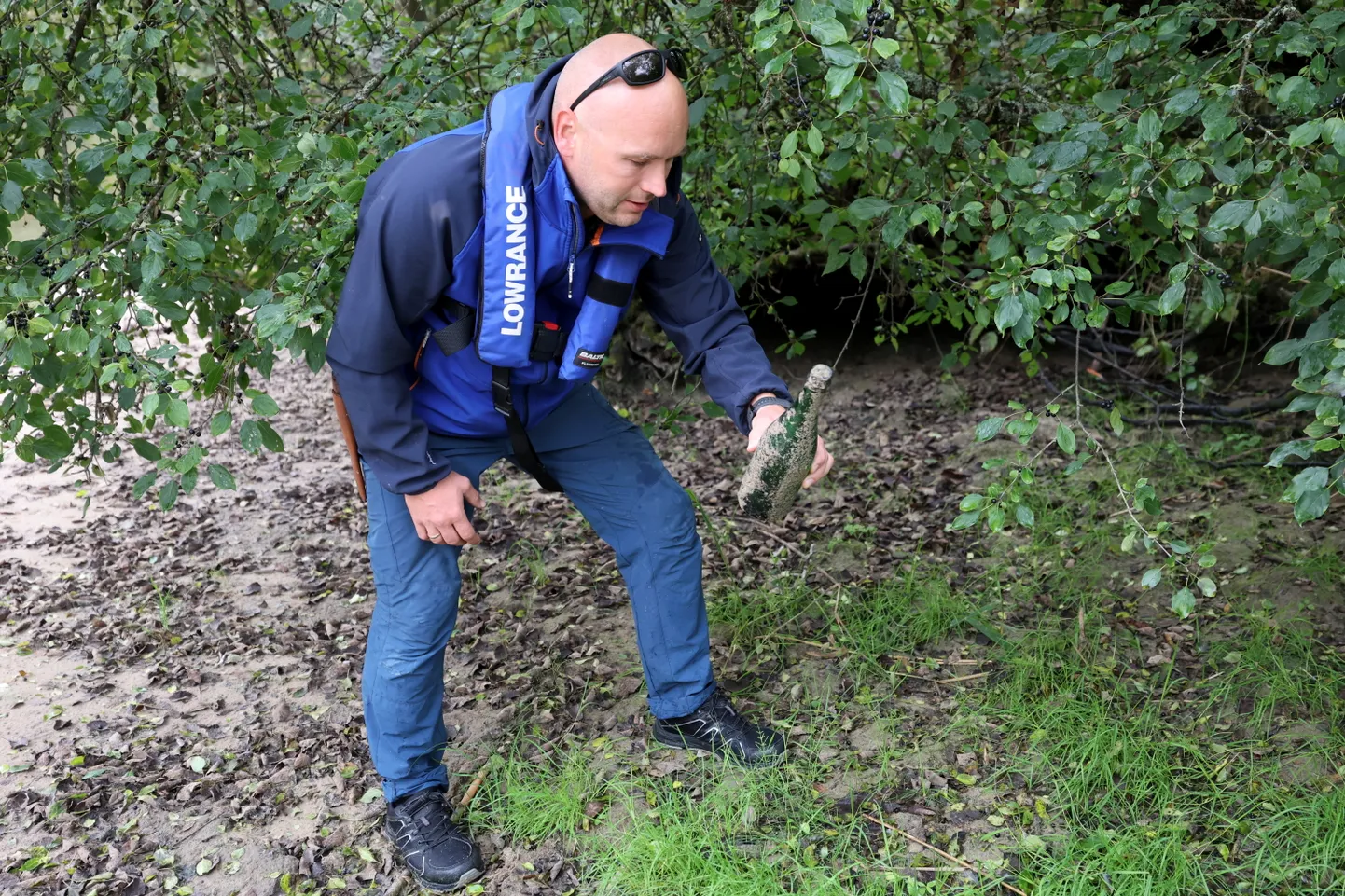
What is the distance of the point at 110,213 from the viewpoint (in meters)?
2.59

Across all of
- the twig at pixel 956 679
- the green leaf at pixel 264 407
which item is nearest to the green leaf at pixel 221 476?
the green leaf at pixel 264 407

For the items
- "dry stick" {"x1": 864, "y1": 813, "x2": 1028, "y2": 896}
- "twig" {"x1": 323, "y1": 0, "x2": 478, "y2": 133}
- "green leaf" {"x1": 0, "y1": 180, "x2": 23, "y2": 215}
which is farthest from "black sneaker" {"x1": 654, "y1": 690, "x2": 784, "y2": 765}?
"green leaf" {"x1": 0, "y1": 180, "x2": 23, "y2": 215}

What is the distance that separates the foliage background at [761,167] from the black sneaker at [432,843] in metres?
0.98

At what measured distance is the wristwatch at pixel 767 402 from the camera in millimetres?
2547

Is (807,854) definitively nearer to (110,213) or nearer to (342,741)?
(342,741)

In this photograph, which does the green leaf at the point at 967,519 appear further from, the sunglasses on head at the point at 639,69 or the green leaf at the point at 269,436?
the green leaf at the point at 269,436

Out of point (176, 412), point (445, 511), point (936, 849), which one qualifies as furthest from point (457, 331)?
point (936, 849)

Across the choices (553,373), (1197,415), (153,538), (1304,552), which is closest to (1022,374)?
(1197,415)

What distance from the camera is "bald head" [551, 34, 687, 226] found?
2158 millimetres

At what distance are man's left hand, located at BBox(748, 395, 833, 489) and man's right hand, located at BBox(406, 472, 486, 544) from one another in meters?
0.66

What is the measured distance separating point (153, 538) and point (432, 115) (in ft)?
10.6

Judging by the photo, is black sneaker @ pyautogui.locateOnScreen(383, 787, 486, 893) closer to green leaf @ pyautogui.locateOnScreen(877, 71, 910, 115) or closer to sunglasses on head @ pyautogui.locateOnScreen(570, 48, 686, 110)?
sunglasses on head @ pyautogui.locateOnScreen(570, 48, 686, 110)

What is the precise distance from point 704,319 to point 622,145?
2.00 ft

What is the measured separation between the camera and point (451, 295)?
91.6 inches
